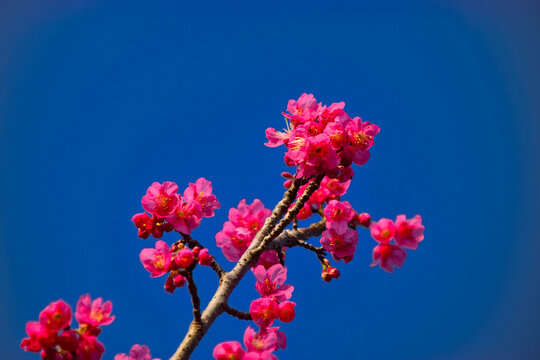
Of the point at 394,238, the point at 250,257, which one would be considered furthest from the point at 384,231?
the point at 250,257

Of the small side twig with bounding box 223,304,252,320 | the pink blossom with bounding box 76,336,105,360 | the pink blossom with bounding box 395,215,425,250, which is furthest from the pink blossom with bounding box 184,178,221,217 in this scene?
the pink blossom with bounding box 395,215,425,250

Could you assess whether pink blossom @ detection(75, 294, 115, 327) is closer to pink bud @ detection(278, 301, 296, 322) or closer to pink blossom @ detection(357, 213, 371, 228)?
pink bud @ detection(278, 301, 296, 322)

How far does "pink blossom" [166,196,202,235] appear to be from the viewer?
1631 mm

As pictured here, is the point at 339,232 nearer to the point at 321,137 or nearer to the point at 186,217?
the point at 321,137

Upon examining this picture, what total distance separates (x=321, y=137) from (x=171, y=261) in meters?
0.73

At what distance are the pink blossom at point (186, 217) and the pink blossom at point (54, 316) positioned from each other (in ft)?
1.65

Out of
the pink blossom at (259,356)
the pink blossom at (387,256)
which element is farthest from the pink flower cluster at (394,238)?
the pink blossom at (259,356)

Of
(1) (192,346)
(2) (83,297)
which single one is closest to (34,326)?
(2) (83,297)

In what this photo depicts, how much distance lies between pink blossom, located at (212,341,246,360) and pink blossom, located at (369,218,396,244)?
620mm

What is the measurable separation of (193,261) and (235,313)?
25 cm

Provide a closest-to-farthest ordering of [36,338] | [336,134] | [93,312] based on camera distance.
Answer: [36,338], [93,312], [336,134]

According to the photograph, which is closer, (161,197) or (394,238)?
(394,238)

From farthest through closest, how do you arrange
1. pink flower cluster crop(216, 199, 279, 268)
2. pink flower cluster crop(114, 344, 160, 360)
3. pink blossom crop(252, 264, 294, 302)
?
pink flower cluster crop(216, 199, 279, 268), pink blossom crop(252, 264, 294, 302), pink flower cluster crop(114, 344, 160, 360)

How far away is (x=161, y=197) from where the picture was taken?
1.64 metres
